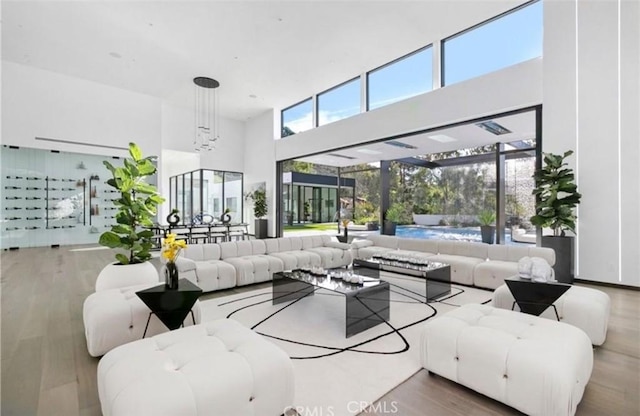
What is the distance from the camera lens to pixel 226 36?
6.63 meters

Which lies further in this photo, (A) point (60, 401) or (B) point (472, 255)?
(B) point (472, 255)

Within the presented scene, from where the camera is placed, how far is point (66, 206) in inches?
365

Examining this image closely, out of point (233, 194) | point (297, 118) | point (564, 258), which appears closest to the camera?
point (564, 258)

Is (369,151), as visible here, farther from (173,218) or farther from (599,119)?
(173,218)

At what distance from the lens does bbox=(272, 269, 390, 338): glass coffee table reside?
3.09 metres

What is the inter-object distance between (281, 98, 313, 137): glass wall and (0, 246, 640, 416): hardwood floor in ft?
25.6

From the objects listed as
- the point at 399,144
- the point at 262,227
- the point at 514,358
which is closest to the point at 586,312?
the point at 514,358

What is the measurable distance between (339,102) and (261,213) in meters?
5.02

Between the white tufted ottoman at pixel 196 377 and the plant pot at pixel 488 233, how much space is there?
810 centimetres

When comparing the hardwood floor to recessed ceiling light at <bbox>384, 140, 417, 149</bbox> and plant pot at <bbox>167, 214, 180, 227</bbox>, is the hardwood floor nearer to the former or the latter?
plant pot at <bbox>167, 214, 180, 227</bbox>

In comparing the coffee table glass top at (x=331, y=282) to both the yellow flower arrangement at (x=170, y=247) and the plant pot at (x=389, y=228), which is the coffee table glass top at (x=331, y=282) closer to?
the yellow flower arrangement at (x=170, y=247)

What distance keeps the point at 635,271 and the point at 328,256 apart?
15.8 feet

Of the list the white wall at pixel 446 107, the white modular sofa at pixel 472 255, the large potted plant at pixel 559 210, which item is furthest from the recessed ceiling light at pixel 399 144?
the large potted plant at pixel 559 210

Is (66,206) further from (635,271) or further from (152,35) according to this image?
(635,271)
